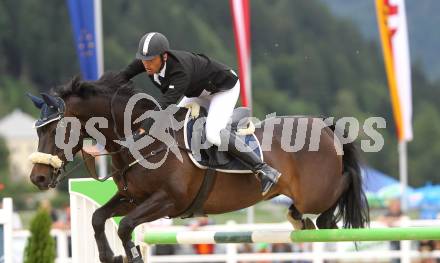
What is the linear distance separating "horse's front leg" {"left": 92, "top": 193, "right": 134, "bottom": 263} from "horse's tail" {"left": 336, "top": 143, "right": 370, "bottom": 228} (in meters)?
1.84

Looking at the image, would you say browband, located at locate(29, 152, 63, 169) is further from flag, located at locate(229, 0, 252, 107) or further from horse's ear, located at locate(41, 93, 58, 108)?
flag, located at locate(229, 0, 252, 107)

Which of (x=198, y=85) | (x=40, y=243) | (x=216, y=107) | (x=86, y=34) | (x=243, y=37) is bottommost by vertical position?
(x=40, y=243)

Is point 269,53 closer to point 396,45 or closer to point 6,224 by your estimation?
point 396,45

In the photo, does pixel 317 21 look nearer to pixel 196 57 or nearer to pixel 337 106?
pixel 337 106

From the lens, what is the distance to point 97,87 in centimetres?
661

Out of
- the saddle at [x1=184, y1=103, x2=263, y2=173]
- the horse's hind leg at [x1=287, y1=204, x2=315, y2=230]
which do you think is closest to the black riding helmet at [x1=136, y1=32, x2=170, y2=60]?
the saddle at [x1=184, y1=103, x2=263, y2=173]

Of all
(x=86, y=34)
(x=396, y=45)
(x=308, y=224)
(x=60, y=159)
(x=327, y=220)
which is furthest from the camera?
(x=86, y=34)

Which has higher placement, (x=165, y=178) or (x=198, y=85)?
(x=198, y=85)

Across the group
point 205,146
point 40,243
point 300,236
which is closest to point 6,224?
point 40,243

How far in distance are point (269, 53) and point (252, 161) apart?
7403 cm

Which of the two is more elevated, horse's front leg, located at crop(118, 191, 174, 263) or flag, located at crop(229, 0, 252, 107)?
flag, located at crop(229, 0, 252, 107)

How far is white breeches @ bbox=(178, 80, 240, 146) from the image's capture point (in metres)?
6.68

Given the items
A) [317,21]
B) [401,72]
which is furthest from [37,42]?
[401,72]

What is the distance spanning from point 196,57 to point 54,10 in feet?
222
